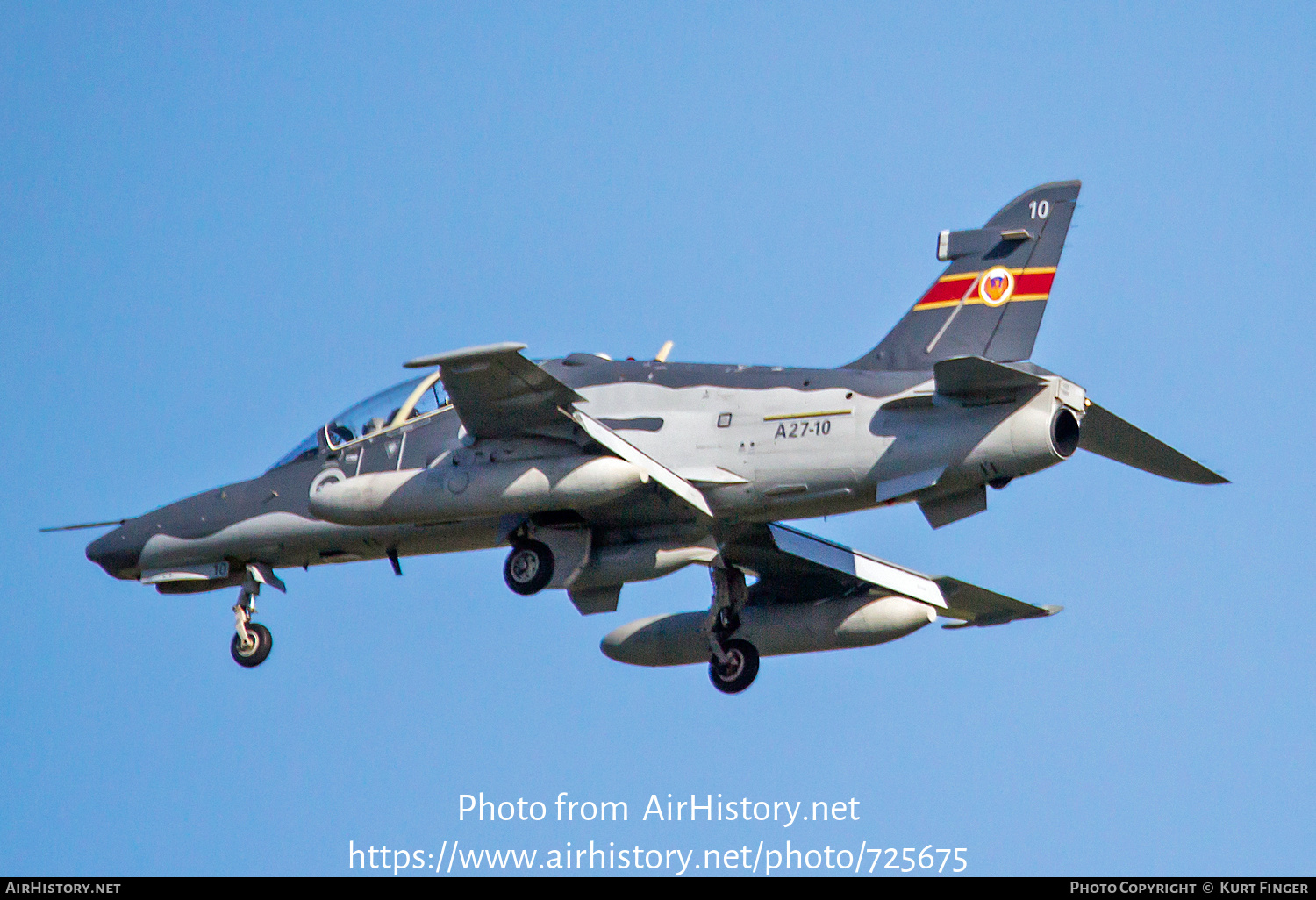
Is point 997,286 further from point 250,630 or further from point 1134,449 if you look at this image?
point 250,630

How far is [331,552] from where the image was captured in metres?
22.5

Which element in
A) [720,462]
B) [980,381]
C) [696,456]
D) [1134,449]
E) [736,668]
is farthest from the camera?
[736,668]

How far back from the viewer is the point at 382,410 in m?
21.6

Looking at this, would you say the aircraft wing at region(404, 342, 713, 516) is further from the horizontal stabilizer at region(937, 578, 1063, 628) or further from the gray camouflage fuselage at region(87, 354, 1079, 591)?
the horizontal stabilizer at region(937, 578, 1063, 628)

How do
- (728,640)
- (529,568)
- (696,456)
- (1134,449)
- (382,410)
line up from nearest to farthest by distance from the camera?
(1134,449) < (696,456) < (529,568) < (382,410) < (728,640)

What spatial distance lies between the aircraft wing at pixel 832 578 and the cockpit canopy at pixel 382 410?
4.01 m

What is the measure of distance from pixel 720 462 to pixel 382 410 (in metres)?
4.86

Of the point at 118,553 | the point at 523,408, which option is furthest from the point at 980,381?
the point at 118,553

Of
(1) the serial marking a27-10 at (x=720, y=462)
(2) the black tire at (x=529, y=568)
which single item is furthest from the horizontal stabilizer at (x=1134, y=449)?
(2) the black tire at (x=529, y=568)

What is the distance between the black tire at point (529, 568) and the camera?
2009cm

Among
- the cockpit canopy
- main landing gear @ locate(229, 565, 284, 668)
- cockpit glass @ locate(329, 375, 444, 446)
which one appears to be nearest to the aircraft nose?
main landing gear @ locate(229, 565, 284, 668)

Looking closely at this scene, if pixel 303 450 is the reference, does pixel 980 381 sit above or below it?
below

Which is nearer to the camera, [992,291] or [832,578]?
[992,291]

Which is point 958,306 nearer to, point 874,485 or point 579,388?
point 874,485
